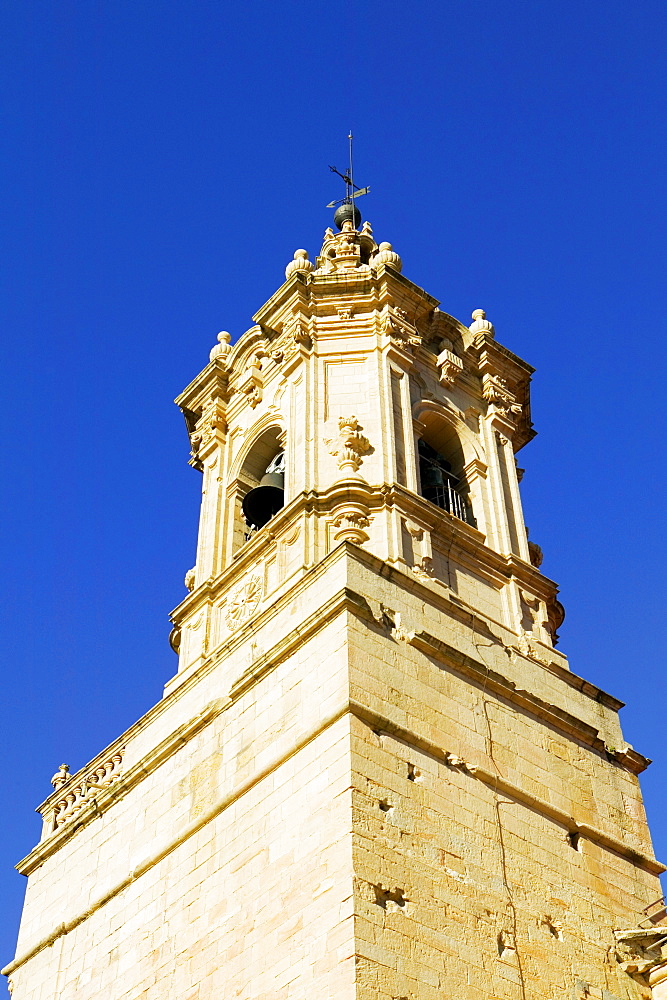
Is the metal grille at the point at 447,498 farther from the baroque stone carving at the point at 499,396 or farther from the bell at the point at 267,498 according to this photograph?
the bell at the point at 267,498

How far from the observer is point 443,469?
70.1ft

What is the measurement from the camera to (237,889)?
15.1m

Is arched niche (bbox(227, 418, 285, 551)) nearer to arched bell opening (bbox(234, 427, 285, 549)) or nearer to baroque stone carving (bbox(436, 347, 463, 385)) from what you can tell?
arched bell opening (bbox(234, 427, 285, 549))

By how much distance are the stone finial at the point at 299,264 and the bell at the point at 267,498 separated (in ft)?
11.8

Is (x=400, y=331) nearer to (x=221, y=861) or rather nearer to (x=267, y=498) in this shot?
(x=267, y=498)

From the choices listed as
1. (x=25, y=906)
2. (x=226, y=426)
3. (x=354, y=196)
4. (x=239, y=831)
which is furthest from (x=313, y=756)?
(x=354, y=196)

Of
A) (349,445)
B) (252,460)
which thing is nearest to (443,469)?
(349,445)

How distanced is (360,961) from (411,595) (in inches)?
210

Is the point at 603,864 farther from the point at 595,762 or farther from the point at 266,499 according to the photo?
the point at 266,499

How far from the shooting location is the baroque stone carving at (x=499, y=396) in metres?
22.6

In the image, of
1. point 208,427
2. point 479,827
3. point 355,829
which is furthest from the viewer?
point 208,427

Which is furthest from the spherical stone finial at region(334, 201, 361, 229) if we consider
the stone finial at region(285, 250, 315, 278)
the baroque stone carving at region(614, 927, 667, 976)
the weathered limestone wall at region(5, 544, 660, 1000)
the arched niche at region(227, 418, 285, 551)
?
the baroque stone carving at region(614, 927, 667, 976)

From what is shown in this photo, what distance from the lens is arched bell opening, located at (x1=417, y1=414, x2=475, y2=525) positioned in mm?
20953

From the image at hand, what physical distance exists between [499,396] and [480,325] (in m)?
1.57
